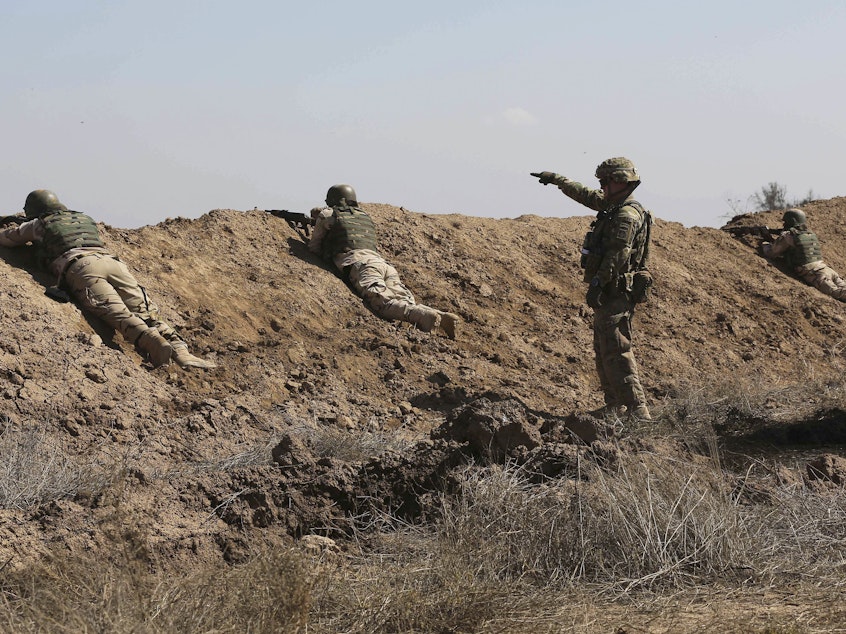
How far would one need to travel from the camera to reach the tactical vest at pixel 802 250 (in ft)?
54.2

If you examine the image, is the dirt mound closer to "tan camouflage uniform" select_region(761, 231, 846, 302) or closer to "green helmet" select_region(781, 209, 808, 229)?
"tan camouflage uniform" select_region(761, 231, 846, 302)

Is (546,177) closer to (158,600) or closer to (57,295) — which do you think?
(57,295)

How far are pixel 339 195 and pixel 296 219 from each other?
34.5 inches

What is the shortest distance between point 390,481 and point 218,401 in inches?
124

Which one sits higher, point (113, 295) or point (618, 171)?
point (618, 171)

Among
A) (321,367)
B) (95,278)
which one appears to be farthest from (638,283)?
(95,278)

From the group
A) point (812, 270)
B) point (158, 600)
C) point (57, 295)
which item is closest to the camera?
point (158, 600)

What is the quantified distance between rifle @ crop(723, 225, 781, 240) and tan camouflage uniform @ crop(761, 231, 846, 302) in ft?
1.17

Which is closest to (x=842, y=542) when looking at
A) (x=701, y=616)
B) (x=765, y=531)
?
(x=765, y=531)

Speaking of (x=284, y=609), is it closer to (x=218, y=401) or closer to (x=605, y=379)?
(x=218, y=401)

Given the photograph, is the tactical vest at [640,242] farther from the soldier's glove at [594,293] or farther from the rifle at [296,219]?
the rifle at [296,219]

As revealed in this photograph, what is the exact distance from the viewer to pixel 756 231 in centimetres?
1758

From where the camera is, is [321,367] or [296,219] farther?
[296,219]

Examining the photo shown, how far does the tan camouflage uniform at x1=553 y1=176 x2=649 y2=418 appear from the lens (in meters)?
8.63
